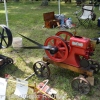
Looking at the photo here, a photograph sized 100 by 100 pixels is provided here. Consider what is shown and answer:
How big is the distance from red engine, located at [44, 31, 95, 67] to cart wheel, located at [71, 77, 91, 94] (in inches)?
11.6

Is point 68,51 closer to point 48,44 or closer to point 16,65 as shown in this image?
point 48,44

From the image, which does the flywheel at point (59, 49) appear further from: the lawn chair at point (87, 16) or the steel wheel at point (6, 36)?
the lawn chair at point (87, 16)

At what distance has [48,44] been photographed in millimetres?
3379

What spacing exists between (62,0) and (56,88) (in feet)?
43.1

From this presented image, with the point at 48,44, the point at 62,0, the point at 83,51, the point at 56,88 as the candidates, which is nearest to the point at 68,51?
the point at 83,51

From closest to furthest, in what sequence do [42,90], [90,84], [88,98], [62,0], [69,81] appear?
[42,90]
[88,98]
[90,84]
[69,81]
[62,0]

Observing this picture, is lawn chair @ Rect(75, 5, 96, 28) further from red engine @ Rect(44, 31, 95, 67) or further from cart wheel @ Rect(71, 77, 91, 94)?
cart wheel @ Rect(71, 77, 91, 94)

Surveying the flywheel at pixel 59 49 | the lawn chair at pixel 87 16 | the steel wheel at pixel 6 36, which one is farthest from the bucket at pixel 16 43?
the lawn chair at pixel 87 16

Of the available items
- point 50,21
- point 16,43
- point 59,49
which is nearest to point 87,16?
point 50,21

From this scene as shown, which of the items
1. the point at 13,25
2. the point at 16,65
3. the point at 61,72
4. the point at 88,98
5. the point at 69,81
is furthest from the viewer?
the point at 13,25

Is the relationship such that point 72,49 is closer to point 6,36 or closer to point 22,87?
point 22,87

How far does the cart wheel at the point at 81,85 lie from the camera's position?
2953 mm

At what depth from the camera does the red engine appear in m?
2.96

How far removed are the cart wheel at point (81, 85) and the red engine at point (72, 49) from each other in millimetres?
294
